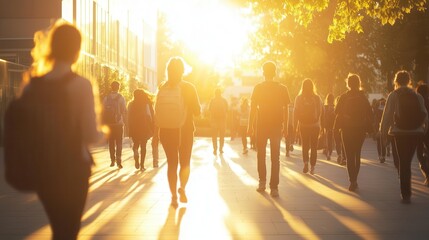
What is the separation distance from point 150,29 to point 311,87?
192 feet

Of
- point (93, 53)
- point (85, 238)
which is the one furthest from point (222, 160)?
point (93, 53)

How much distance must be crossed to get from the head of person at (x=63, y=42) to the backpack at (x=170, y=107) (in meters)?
5.17

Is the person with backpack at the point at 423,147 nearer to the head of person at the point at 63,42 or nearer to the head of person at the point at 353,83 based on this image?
the head of person at the point at 353,83

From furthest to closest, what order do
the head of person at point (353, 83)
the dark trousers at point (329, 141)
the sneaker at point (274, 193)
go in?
1. the dark trousers at point (329, 141)
2. the head of person at point (353, 83)
3. the sneaker at point (274, 193)

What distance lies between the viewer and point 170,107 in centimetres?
993

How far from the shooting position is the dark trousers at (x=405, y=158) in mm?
10328

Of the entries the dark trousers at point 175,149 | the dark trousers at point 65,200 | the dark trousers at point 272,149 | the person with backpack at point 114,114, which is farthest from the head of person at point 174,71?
the person with backpack at point 114,114

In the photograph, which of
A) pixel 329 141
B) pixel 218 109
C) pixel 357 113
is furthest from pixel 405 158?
pixel 218 109

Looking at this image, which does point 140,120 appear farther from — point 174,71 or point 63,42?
point 63,42

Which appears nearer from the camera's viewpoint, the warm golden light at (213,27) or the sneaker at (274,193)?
the sneaker at (274,193)

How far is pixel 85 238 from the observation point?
294 inches

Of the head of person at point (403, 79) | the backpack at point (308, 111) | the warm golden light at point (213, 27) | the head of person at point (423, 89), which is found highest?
the warm golden light at point (213, 27)

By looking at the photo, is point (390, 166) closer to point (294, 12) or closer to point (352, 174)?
point (294, 12)

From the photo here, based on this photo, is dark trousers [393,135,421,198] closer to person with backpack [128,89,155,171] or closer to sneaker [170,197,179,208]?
sneaker [170,197,179,208]
